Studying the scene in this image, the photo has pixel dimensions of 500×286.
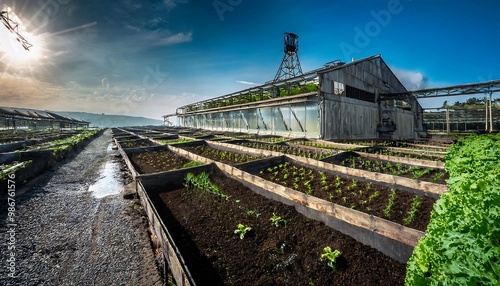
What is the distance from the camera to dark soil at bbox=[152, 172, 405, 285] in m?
2.79

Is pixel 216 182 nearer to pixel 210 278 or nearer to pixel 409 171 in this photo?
pixel 210 278

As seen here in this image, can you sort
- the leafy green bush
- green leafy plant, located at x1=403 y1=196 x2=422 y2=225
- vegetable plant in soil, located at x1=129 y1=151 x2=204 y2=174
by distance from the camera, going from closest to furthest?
the leafy green bush < green leafy plant, located at x1=403 y1=196 x2=422 y2=225 < vegetable plant in soil, located at x1=129 y1=151 x2=204 y2=174

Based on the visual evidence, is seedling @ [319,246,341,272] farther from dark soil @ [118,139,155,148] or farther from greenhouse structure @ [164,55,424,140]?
dark soil @ [118,139,155,148]

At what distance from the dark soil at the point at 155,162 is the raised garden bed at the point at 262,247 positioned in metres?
3.86

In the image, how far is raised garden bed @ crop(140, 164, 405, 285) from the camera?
2797 mm

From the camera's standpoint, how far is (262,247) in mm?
3447

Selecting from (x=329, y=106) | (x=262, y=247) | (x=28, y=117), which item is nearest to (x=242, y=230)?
(x=262, y=247)

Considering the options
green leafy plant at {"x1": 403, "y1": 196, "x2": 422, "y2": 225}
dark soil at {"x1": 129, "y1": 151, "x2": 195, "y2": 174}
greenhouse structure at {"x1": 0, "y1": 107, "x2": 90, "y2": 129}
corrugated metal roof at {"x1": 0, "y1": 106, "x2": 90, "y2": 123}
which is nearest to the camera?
green leafy plant at {"x1": 403, "y1": 196, "x2": 422, "y2": 225}

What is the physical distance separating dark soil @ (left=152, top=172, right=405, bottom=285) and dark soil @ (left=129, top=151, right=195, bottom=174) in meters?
4.27

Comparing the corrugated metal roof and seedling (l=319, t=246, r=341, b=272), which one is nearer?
seedling (l=319, t=246, r=341, b=272)

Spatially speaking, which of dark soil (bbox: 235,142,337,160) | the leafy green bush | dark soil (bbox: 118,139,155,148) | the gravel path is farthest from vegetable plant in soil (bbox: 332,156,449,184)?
dark soil (bbox: 118,139,155,148)

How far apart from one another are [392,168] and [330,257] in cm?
586

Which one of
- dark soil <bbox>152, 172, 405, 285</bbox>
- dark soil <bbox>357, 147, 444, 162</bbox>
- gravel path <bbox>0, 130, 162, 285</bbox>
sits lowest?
gravel path <bbox>0, 130, 162, 285</bbox>

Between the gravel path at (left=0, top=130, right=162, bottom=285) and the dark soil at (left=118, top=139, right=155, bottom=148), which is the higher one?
the dark soil at (left=118, top=139, right=155, bottom=148)
